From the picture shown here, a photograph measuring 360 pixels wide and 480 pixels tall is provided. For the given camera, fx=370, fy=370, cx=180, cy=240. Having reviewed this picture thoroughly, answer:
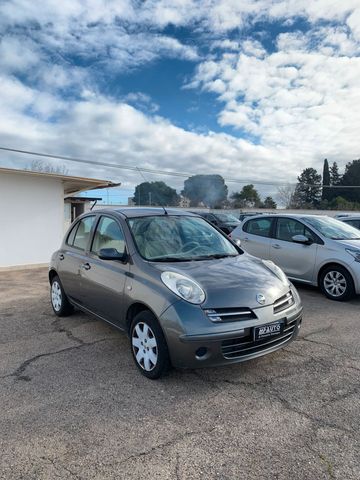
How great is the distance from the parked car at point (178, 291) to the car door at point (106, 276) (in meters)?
0.01

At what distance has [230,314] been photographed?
3.24 metres

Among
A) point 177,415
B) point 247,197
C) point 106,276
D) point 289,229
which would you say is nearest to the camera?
point 177,415

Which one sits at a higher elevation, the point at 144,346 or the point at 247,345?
the point at 247,345

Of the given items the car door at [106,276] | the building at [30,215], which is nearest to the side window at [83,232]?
the car door at [106,276]

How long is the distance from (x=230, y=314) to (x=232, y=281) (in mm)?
393

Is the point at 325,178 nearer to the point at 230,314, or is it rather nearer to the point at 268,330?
the point at 268,330

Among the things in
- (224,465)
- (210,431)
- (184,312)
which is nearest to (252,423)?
(210,431)

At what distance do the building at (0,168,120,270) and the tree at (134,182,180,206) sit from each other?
2309 cm

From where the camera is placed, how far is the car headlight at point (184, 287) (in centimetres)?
→ 329

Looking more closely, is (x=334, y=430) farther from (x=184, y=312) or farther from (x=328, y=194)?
(x=328, y=194)

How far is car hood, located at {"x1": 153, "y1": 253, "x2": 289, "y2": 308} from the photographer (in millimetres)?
3307

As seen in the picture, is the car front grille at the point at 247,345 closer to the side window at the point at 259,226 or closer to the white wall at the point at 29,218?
the side window at the point at 259,226

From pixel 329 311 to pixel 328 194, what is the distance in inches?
2179

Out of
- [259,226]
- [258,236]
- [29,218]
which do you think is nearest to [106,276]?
[258,236]
